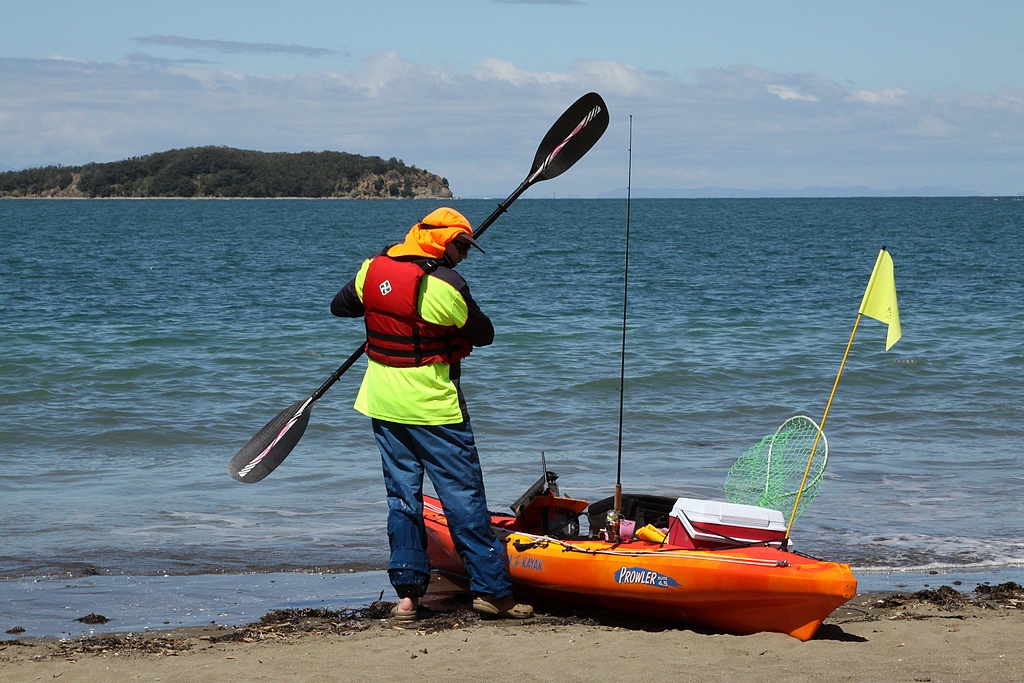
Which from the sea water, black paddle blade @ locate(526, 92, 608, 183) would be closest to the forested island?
the sea water

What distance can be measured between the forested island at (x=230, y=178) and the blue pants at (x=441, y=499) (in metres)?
150

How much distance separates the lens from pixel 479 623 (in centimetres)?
480

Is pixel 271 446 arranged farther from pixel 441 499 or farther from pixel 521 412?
pixel 521 412

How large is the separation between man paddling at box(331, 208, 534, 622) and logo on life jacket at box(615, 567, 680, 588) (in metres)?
0.46

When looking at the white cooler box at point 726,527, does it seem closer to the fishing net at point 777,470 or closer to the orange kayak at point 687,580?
the orange kayak at point 687,580

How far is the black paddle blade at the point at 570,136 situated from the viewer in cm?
636

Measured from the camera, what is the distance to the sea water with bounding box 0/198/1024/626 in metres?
6.43

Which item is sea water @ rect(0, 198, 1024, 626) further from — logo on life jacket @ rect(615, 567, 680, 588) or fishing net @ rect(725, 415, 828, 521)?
logo on life jacket @ rect(615, 567, 680, 588)

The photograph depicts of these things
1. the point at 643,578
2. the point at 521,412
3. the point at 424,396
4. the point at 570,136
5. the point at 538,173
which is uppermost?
the point at 570,136

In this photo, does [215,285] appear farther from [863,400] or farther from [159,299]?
[863,400]

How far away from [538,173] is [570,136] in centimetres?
30

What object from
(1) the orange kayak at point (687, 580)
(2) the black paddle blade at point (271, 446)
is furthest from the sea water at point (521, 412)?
(1) the orange kayak at point (687, 580)

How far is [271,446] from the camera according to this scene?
604 centimetres

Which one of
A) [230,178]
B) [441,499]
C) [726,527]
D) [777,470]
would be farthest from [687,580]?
[230,178]
